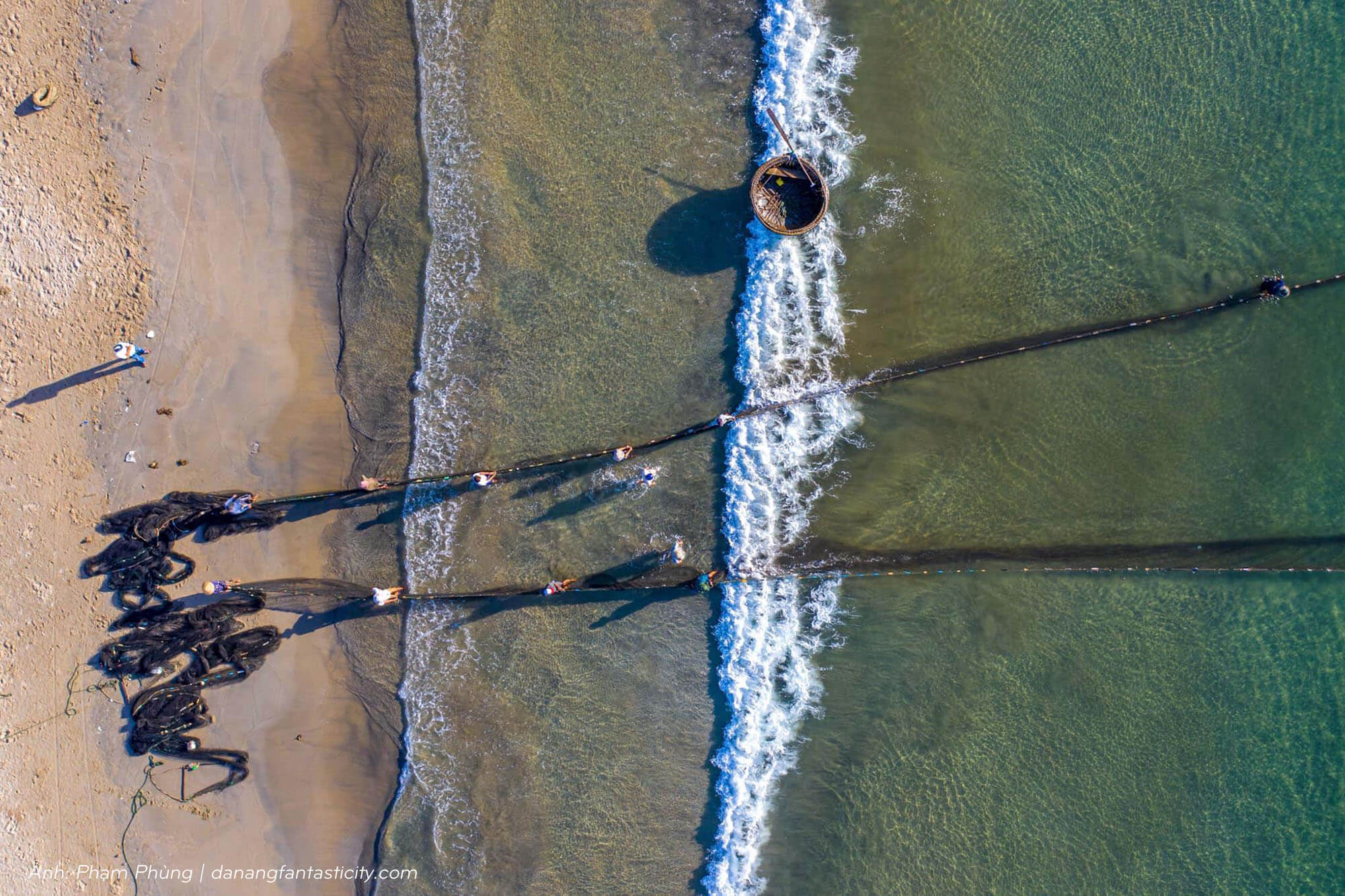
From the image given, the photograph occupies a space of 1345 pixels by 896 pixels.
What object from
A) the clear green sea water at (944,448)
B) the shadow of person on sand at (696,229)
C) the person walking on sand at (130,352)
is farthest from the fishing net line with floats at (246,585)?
the shadow of person on sand at (696,229)

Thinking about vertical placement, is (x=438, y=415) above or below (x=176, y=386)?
below

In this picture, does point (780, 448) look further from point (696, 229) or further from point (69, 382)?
point (69, 382)

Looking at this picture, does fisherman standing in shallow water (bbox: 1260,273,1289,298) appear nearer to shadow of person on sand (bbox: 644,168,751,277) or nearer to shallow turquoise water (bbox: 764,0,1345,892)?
shallow turquoise water (bbox: 764,0,1345,892)

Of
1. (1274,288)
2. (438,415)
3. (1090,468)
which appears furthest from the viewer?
(438,415)

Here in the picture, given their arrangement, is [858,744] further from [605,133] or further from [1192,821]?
[605,133]

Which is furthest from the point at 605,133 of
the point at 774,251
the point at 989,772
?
the point at 989,772

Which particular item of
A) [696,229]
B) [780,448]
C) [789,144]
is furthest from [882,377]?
[789,144]
